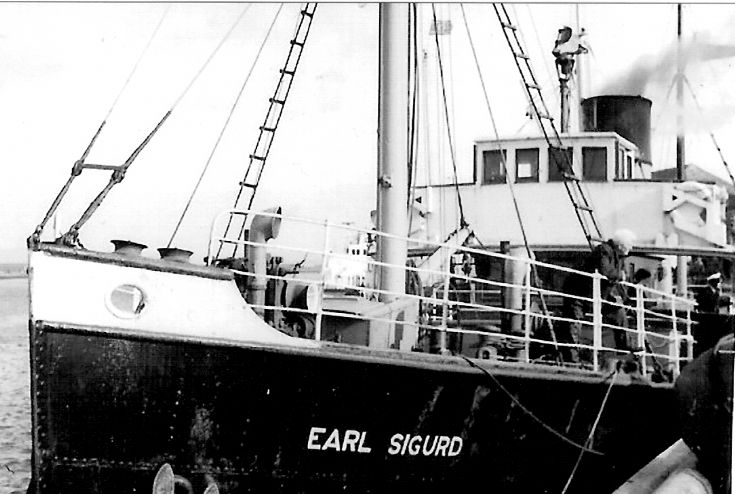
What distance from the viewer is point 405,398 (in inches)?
171

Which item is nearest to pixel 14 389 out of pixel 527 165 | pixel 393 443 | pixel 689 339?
pixel 527 165

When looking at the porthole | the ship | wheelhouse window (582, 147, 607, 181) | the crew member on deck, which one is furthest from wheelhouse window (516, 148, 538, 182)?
the porthole

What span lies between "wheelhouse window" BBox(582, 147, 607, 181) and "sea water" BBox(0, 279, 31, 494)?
239 inches

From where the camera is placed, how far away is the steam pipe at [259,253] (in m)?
4.52

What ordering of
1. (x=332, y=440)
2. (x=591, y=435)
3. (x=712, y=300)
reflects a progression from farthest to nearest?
(x=712, y=300) → (x=591, y=435) → (x=332, y=440)

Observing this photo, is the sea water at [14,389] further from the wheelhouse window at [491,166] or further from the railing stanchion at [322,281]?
the wheelhouse window at [491,166]

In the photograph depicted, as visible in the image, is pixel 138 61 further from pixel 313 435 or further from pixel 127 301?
pixel 313 435

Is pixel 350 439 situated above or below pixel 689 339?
below

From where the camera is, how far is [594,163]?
29.6 ft

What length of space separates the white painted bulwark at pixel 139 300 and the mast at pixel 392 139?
1496 millimetres

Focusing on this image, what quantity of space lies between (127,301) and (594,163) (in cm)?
642

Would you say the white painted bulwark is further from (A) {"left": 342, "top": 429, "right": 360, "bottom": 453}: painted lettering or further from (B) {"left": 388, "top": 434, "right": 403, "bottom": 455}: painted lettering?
(B) {"left": 388, "top": 434, "right": 403, "bottom": 455}: painted lettering

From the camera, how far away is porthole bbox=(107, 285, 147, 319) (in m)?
3.89

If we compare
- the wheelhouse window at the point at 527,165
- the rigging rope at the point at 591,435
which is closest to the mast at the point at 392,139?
the rigging rope at the point at 591,435
